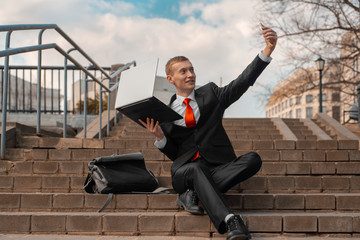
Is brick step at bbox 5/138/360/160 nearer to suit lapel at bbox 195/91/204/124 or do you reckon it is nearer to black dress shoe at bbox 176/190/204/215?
suit lapel at bbox 195/91/204/124

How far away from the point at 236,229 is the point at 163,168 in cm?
187

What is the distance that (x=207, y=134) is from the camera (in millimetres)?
3736

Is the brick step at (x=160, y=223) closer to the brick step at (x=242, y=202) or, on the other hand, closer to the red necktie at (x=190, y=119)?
the brick step at (x=242, y=202)

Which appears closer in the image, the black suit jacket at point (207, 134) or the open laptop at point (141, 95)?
the open laptop at point (141, 95)

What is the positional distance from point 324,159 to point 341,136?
11.3 feet

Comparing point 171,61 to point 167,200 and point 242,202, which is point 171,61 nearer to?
point 167,200

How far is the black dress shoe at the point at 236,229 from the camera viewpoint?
296 cm

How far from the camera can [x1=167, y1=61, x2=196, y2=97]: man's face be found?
12.1 feet

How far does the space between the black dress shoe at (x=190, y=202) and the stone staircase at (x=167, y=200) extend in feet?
0.24

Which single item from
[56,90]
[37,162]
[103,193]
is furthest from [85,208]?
[56,90]

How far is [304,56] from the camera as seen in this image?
1759cm

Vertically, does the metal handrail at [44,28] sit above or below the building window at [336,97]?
below

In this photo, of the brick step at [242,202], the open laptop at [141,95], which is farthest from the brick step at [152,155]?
the open laptop at [141,95]

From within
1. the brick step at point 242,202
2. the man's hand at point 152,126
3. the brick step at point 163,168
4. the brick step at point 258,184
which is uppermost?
the man's hand at point 152,126
